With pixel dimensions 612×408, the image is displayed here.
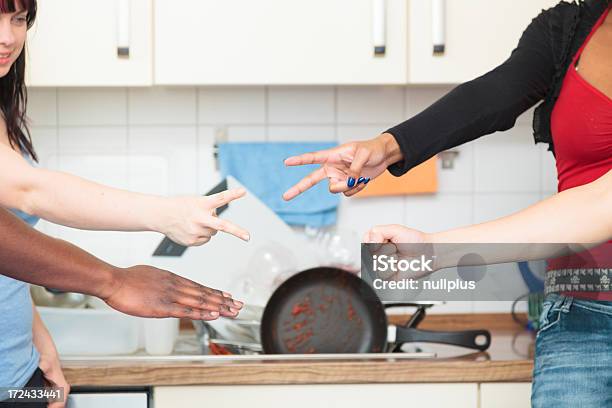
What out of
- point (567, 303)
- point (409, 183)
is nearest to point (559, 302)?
point (567, 303)

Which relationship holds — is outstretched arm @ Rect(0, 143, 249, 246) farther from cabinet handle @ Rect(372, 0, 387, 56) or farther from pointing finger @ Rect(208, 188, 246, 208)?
cabinet handle @ Rect(372, 0, 387, 56)

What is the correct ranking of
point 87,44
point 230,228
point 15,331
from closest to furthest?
1. point 230,228
2. point 15,331
3. point 87,44

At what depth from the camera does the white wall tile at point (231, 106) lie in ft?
7.44

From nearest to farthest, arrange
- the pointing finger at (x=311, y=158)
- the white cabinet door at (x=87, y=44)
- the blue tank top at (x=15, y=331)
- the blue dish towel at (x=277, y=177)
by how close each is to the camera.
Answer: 1. the pointing finger at (x=311, y=158)
2. the blue tank top at (x=15, y=331)
3. the white cabinet door at (x=87, y=44)
4. the blue dish towel at (x=277, y=177)

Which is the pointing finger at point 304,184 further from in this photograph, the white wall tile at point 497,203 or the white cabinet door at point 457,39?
the white wall tile at point 497,203

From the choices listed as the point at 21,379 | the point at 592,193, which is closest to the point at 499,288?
the point at 592,193

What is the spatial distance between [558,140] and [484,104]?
0.11 m

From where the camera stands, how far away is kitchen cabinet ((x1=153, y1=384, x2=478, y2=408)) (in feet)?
5.75

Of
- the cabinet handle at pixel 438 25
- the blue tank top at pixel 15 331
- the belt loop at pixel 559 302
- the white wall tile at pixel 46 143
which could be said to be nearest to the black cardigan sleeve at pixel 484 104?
the belt loop at pixel 559 302

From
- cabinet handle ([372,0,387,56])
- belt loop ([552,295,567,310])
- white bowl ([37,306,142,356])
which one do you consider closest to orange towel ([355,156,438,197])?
cabinet handle ([372,0,387,56])

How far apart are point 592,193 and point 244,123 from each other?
1305 millimetres

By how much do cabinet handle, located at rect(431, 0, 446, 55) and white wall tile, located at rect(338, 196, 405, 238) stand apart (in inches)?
17.5

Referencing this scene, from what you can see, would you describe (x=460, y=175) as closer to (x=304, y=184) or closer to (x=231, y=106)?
(x=231, y=106)

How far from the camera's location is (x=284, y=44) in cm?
199
